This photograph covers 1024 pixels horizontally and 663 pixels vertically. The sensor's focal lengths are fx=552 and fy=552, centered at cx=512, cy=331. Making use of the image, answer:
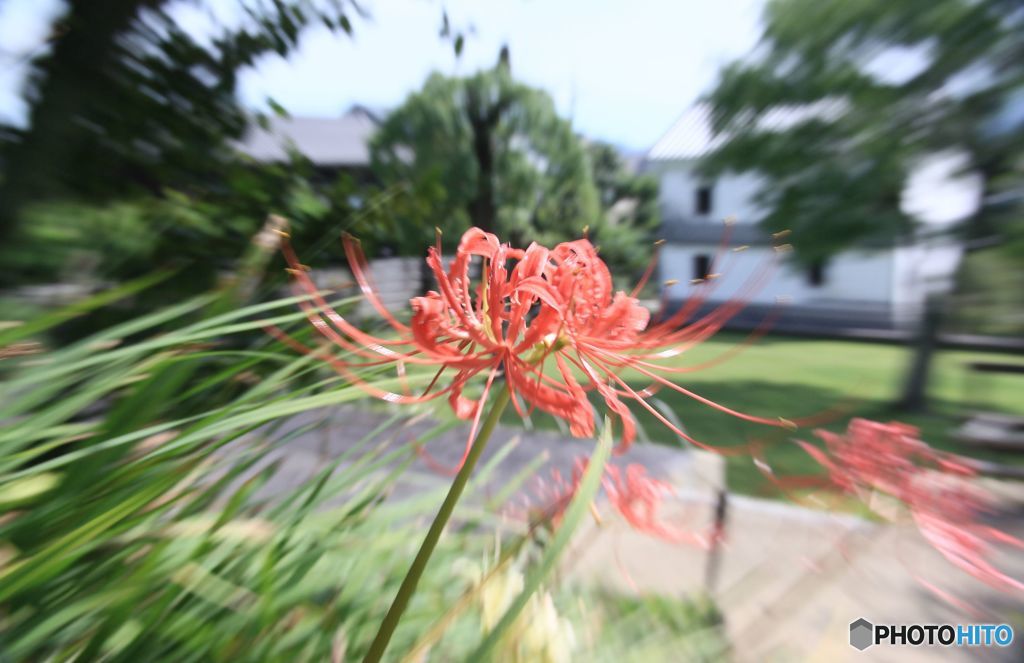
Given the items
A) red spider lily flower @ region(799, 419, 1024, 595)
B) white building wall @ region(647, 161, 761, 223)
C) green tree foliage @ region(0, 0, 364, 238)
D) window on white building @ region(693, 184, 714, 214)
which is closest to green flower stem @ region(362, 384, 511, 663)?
red spider lily flower @ region(799, 419, 1024, 595)

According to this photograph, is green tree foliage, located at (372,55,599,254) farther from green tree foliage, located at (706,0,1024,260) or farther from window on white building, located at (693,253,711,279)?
window on white building, located at (693,253,711,279)

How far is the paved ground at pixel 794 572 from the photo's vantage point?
819 millimetres

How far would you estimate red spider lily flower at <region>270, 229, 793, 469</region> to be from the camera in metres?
0.49

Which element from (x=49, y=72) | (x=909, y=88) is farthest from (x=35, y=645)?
(x=909, y=88)

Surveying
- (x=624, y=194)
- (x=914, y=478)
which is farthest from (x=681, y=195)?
(x=914, y=478)

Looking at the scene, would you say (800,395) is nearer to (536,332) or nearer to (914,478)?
(914,478)

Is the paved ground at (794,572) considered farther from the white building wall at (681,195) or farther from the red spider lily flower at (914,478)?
the white building wall at (681,195)

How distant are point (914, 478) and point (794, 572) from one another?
1.21m

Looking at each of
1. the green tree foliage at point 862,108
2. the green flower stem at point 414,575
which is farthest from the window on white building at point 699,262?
the green flower stem at point 414,575

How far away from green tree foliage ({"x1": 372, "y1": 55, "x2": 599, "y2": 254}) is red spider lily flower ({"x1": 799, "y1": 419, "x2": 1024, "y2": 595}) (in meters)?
5.51

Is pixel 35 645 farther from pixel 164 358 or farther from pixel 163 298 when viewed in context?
pixel 163 298

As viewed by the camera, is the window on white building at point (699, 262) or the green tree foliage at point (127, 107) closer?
the green tree foliage at point (127, 107)

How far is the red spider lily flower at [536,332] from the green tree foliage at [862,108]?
17.0 feet

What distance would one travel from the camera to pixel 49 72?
1.40 meters
